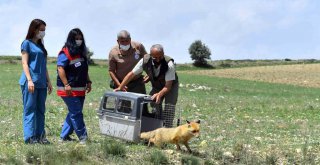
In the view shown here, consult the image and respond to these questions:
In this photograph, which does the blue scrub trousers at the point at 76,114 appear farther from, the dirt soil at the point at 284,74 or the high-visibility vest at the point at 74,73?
the dirt soil at the point at 284,74

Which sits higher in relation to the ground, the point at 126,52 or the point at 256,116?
the point at 126,52

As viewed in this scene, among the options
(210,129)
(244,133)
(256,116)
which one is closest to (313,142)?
(244,133)

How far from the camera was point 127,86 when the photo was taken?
10.3m

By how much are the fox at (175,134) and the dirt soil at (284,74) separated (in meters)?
44.8

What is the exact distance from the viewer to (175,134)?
28.5 feet

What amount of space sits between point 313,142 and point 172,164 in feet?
12.1

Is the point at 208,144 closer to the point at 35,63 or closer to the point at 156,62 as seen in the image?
the point at 156,62

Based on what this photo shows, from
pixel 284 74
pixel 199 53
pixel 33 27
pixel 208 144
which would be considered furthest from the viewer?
pixel 199 53

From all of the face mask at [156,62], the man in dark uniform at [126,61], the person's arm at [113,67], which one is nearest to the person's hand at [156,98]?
the face mask at [156,62]

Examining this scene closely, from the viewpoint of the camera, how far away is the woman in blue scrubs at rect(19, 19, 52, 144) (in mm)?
8820

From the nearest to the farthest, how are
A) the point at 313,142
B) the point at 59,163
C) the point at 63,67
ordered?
the point at 59,163, the point at 63,67, the point at 313,142

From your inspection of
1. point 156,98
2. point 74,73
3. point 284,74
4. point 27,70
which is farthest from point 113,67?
point 284,74

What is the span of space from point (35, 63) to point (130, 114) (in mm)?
1754

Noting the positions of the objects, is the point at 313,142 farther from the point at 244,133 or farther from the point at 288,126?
the point at 288,126
